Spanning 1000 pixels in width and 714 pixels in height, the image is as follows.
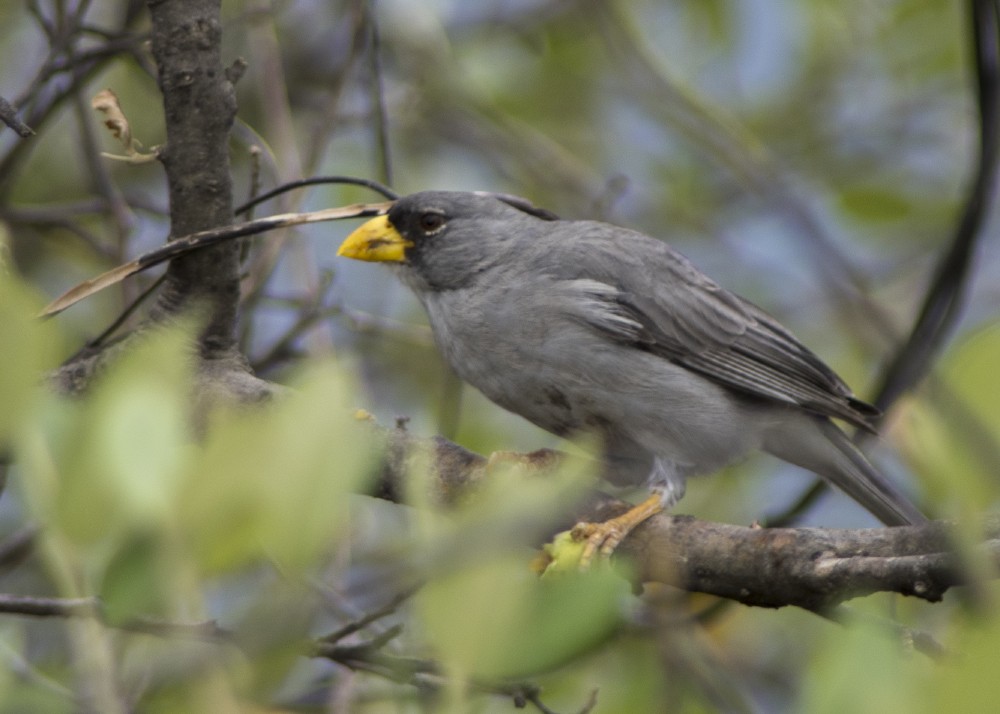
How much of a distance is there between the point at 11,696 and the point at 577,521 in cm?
198

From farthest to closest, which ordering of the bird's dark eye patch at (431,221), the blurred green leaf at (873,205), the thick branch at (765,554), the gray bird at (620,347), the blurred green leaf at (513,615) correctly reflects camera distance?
the blurred green leaf at (873,205), the bird's dark eye patch at (431,221), the gray bird at (620,347), the thick branch at (765,554), the blurred green leaf at (513,615)

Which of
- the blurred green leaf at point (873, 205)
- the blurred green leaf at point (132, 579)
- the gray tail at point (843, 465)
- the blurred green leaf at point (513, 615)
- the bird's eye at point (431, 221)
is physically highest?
the blurred green leaf at point (513, 615)

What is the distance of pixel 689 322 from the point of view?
4.23 metres

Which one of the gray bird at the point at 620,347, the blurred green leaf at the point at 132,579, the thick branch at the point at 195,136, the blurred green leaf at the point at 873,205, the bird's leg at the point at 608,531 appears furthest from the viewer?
the blurred green leaf at the point at 873,205

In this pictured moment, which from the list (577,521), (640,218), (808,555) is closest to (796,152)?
(640,218)

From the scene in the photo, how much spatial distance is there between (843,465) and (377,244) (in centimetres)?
189

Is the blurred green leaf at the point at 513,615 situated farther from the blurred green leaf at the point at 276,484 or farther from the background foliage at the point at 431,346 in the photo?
the blurred green leaf at the point at 276,484

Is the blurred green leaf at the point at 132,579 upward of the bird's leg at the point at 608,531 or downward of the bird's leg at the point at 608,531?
upward

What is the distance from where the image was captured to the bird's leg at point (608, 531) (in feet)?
9.93

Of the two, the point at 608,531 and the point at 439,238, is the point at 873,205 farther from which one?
the point at 608,531

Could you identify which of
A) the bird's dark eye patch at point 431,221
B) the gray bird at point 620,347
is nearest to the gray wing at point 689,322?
the gray bird at point 620,347

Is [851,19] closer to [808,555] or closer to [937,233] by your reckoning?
[937,233]

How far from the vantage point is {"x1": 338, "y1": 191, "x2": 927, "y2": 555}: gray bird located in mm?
3854

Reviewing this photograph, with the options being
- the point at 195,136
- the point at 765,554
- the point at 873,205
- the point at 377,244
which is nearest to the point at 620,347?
the point at 377,244
